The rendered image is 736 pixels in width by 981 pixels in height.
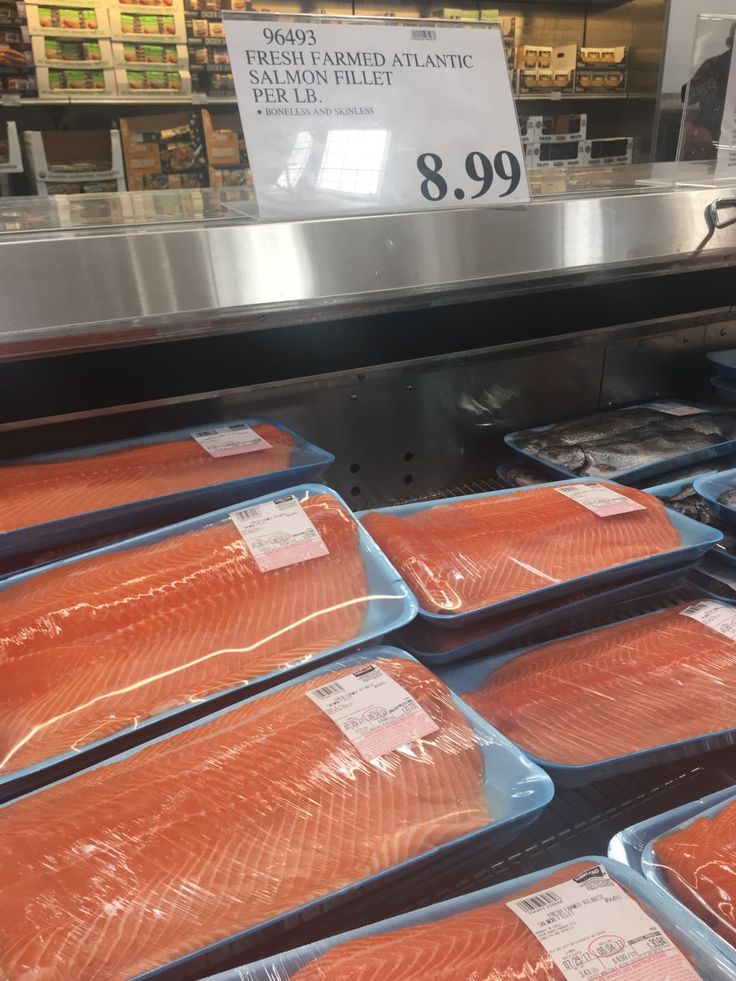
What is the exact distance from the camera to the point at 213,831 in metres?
0.72

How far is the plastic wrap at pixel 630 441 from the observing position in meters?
1.47

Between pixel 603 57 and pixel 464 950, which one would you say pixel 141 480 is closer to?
pixel 464 950

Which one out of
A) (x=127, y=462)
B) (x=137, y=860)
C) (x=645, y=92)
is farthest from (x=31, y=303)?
(x=645, y=92)

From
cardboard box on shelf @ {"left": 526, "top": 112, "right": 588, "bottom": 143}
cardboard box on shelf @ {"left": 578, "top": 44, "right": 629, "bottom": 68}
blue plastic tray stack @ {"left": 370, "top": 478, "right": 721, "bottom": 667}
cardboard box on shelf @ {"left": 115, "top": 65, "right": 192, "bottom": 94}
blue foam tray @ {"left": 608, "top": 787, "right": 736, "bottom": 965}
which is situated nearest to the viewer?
blue foam tray @ {"left": 608, "top": 787, "right": 736, "bottom": 965}

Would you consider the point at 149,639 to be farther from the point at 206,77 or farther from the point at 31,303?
the point at 206,77

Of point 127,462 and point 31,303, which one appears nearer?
point 31,303

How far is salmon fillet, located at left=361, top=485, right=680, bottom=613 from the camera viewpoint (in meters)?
1.05

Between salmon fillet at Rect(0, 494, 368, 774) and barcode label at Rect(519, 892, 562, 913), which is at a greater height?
salmon fillet at Rect(0, 494, 368, 774)

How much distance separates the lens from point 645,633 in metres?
1.09

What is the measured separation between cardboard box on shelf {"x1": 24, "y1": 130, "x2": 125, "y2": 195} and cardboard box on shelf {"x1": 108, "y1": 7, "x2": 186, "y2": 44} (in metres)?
0.60

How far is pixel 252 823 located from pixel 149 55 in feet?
17.3

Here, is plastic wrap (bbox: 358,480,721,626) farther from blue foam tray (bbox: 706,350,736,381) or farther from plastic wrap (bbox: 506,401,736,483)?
blue foam tray (bbox: 706,350,736,381)

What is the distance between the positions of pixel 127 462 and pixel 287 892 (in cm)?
71

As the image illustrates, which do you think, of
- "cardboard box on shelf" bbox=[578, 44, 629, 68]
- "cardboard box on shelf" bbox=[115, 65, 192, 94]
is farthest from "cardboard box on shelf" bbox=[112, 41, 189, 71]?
"cardboard box on shelf" bbox=[578, 44, 629, 68]
